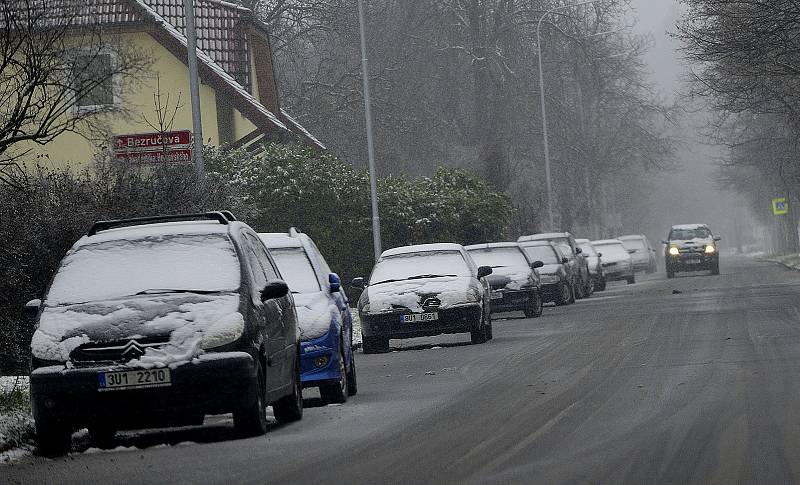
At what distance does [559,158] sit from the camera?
7481 cm

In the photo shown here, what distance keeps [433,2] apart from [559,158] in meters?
20.6

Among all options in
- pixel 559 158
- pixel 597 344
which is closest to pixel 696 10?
pixel 597 344

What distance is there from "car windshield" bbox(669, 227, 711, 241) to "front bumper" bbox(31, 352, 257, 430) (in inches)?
1911

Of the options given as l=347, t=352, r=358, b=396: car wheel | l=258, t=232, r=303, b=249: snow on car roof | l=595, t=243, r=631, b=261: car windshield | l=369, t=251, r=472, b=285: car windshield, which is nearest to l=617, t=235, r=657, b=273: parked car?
l=595, t=243, r=631, b=261: car windshield

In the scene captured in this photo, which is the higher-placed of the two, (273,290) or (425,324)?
(273,290)

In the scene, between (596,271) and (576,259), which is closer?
(576,259)

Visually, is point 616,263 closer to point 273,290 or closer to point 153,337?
point 273,290

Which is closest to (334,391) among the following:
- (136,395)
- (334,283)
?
(334,283)

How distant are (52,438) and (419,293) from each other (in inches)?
490

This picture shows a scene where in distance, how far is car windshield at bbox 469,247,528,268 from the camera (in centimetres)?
3284

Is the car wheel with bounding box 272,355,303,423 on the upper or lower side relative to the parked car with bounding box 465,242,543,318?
lower

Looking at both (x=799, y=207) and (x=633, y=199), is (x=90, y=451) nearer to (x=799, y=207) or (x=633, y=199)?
(x=799, y=207)

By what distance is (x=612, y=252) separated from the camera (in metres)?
60.2

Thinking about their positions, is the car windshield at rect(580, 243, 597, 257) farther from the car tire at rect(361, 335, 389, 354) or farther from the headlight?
the headlight
